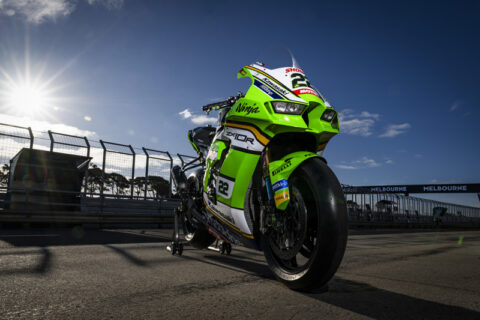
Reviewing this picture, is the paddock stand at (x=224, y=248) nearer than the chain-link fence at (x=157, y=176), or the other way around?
the paddock stand at (x=224, y=248)

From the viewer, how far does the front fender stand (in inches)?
89.2

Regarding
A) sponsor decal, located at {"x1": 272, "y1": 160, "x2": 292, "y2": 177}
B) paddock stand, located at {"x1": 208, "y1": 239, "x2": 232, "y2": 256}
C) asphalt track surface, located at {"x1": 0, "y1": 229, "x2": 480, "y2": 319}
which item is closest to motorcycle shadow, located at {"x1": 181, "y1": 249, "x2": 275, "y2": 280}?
asphalt track surface, located at {"x1": 0, "y1": 229, "x2": 480, "y2": 319}

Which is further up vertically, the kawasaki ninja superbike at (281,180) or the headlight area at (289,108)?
the headlight area at (289,108)

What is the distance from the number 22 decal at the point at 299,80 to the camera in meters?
2.68

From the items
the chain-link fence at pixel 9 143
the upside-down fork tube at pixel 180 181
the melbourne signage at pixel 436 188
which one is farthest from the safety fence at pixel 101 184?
the melbourne signage at pixel 436 188

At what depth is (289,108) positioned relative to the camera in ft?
8.26

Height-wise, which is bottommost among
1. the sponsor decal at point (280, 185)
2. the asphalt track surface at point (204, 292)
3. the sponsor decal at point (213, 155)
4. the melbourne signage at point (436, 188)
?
the asphalt track surface at point (204, 292)

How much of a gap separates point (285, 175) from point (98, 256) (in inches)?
98.6

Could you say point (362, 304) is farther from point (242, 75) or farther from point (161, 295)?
point (242, 75)

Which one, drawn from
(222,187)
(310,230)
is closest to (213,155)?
(222,187)

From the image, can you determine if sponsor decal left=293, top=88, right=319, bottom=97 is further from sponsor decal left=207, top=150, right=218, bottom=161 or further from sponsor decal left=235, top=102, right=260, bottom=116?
sponsor decal left=207, top=150, right=218, bottom=161

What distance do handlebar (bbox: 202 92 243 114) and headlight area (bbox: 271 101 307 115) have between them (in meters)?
0.85

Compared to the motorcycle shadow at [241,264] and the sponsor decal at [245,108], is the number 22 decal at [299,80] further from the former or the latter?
the motorcycle shadow at [241,264]

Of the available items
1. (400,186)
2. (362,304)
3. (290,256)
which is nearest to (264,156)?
(290,256)
